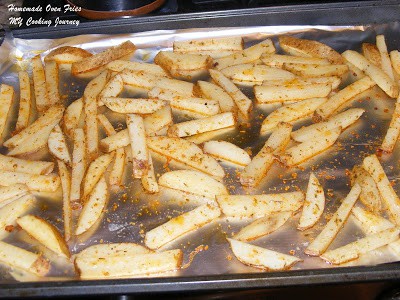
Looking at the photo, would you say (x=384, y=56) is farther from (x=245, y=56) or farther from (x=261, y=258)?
(x=261, y=258)

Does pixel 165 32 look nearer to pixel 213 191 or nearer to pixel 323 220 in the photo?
pixel 213 191

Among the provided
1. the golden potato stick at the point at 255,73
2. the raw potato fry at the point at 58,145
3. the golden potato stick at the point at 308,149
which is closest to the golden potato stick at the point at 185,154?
the golden potato stick at the point at 308,149

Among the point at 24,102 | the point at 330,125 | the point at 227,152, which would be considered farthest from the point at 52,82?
the point at 330,125

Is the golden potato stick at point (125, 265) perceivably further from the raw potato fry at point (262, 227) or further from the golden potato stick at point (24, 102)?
the golden potato stick at point (24, 102)

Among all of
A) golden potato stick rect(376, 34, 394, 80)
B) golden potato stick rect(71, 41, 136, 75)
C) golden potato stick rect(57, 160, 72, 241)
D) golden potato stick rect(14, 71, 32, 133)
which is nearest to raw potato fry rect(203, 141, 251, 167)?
golden potato stick rect(57, 160, 72, 241)

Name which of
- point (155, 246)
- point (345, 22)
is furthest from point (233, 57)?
point (155, 246)

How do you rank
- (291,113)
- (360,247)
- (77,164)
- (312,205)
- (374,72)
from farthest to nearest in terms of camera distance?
(374,72) → (291,113) → (77,164) → (312,205) → (360,247)

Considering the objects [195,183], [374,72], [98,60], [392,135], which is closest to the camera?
[195,183]
